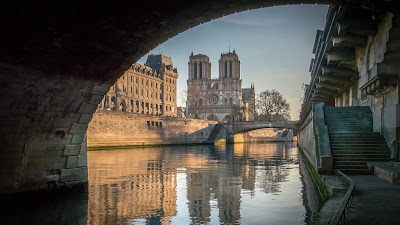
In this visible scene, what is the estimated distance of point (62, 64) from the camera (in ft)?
38.4

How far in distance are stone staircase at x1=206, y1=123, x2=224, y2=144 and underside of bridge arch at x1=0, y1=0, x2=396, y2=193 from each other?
61.9 metres

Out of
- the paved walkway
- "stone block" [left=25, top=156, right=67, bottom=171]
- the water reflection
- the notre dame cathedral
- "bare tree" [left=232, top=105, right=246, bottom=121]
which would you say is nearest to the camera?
the paved walkway

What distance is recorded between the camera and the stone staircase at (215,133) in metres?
77.2

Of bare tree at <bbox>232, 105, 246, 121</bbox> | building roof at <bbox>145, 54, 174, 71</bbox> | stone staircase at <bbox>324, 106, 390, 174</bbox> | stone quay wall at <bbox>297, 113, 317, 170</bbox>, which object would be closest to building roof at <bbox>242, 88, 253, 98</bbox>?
bare tree at <bbox>232, 105, 246, 121</bbox>

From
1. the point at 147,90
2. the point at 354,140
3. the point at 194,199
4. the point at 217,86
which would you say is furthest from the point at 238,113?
the point at 194,199

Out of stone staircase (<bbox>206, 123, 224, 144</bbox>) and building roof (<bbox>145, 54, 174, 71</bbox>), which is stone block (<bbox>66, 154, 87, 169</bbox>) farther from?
building roof (<bbox>145, 54, 174, 71</bbox>)

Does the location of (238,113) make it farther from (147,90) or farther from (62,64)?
(62,64)

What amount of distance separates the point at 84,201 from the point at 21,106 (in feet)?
11.5

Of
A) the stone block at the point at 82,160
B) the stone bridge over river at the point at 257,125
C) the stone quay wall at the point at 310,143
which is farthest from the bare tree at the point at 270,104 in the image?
the stone block at the point at 82,160

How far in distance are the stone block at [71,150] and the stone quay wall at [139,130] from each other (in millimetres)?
32093

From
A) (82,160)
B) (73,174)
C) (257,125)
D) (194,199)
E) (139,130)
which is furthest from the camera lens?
(257,125)

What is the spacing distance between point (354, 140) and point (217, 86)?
117 meters

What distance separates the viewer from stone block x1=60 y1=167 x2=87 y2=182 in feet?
47.4

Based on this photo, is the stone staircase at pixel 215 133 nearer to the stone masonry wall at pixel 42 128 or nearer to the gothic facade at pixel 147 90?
the gothic facade at pixel 147 90
